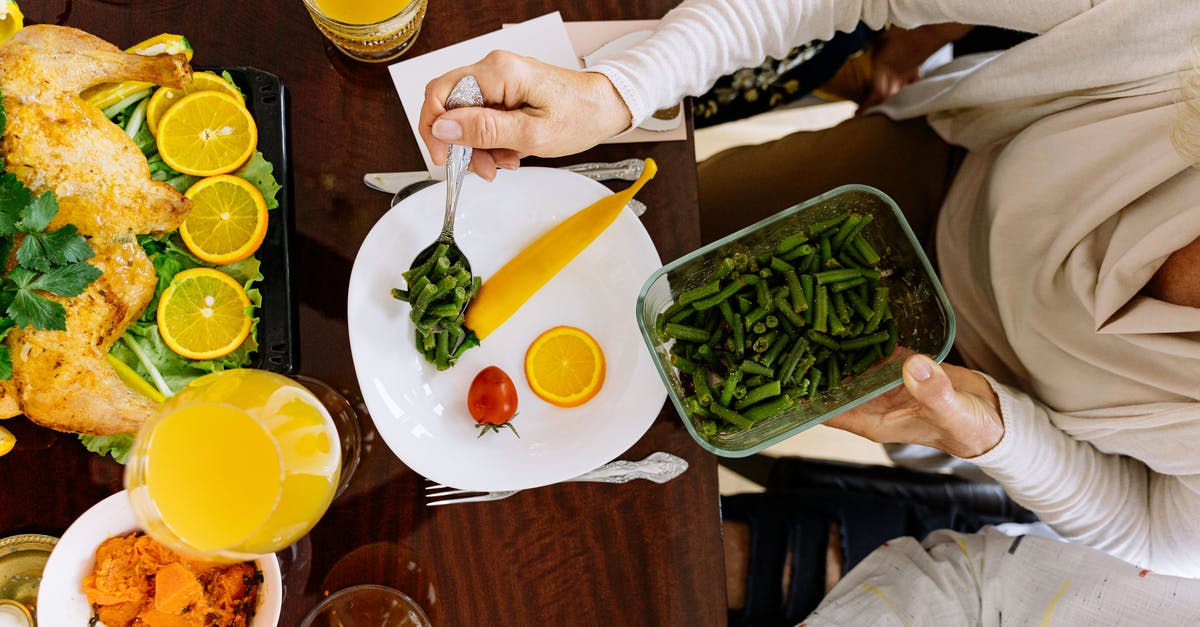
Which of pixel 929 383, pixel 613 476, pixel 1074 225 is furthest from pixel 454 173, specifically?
pixel 1074 225

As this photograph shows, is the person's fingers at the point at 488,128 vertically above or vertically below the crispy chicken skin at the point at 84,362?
above

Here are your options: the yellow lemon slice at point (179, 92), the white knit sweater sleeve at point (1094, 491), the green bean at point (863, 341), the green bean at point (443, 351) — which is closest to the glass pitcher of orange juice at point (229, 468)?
the green bean at point (443, 351)

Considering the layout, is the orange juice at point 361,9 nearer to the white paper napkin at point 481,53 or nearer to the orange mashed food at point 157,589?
the white paper napkin at point 481,53

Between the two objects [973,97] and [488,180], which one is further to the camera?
[973,97]

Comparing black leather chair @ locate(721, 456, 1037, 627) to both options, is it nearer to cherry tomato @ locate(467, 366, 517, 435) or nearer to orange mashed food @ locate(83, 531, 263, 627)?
cherry tomato @ locate(467, 366, 517, 435)

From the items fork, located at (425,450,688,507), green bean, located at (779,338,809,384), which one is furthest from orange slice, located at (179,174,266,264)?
green bean, located at (779,338,809,384)

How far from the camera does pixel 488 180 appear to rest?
1.06m

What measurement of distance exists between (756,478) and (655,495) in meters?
0.99

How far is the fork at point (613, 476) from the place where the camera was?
3.55 feet

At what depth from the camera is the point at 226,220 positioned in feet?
3.48

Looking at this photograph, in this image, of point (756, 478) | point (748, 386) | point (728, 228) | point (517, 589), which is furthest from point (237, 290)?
point (756, 478)

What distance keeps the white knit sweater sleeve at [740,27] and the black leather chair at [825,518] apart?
990 mm

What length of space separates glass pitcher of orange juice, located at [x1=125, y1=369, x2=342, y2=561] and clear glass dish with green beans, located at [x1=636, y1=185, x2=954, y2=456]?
1.59 feet

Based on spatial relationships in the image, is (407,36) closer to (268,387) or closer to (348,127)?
(348,127)
